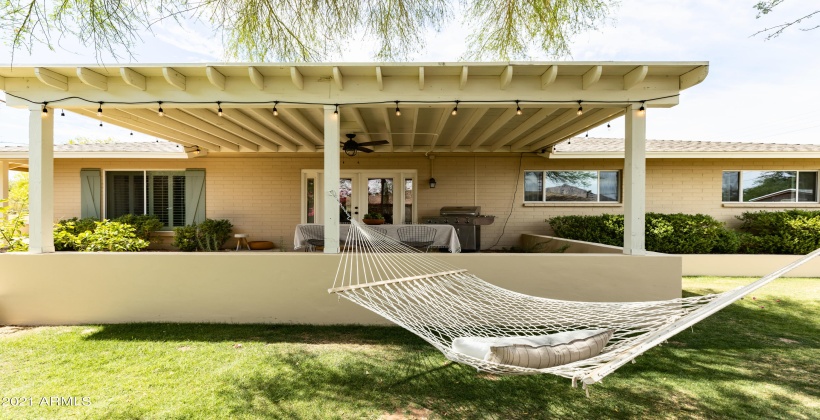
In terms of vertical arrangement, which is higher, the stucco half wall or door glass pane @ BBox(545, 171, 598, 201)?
door glass pane @ BBox(545, 171, 598, 201)

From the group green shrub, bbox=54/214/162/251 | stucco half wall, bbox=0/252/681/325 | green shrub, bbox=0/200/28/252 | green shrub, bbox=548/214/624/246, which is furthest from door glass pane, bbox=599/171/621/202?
green shrub, bbox=0/200/28/252

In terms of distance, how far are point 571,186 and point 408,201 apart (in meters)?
3.09

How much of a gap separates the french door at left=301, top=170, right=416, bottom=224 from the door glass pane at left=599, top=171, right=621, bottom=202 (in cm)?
356

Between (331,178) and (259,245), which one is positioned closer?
(331,178)

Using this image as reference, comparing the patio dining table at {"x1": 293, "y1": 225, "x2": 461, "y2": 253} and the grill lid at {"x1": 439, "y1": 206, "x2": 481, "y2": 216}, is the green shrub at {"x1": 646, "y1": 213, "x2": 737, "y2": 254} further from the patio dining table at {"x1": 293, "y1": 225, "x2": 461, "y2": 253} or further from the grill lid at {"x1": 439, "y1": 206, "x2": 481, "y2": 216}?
the patio dining table at {"x1": 293, "y1": 225, "x2": 461, "y2": 253}

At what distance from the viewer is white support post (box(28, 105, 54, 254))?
3.38 meters

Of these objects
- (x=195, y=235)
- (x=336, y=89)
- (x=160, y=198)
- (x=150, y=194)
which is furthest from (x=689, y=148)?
(x=150, y=194)

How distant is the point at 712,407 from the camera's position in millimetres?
2072

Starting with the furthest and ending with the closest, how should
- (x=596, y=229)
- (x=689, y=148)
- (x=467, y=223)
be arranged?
(x=689, y=148)
(x=467, y=223)
(x=596, y=229)

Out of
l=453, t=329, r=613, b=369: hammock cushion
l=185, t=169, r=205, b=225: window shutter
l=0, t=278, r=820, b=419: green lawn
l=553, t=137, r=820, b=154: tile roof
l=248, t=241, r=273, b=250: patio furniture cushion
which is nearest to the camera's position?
l=453, t=329, r=613, b=369: hammock cushion

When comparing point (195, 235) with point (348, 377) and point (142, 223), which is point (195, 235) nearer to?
point (142, 223)

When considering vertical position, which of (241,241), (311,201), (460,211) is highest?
(311,201)

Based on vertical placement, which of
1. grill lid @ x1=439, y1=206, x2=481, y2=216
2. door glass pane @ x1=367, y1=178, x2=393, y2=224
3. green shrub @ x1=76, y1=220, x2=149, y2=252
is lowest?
green shrub @ x1=76, y1=220, x2=149, y2=252

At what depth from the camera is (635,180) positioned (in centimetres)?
341
